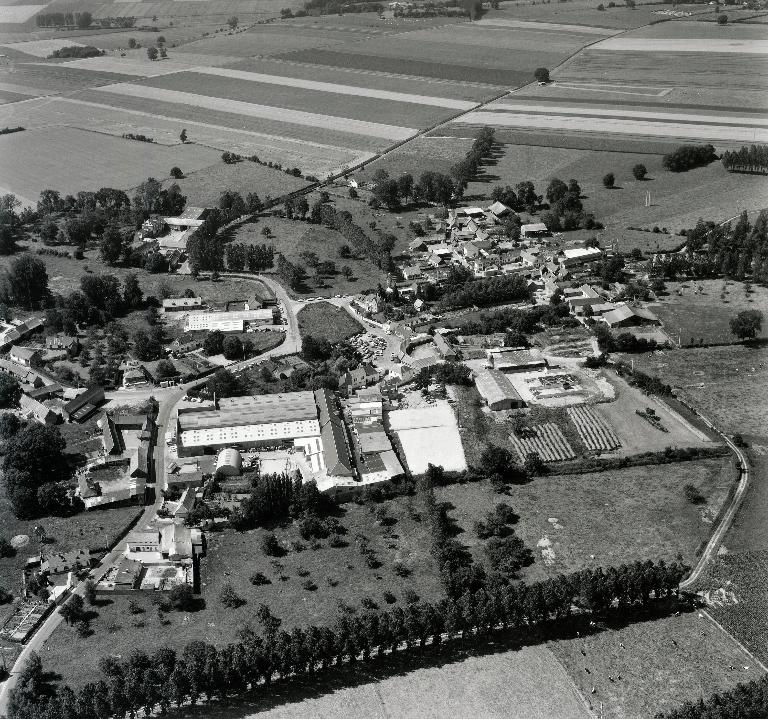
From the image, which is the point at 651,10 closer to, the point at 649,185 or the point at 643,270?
the point at 649,185

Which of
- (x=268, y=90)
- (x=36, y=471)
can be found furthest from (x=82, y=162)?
(x=36, y=471)

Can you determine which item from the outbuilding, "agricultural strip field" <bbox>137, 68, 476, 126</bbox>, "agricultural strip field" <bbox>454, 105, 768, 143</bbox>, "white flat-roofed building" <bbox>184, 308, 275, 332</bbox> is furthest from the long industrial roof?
"agricultural strip field" <bbox>454, 105, 768, 143</bbox>

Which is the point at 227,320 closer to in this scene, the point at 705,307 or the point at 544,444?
the point at 544,444

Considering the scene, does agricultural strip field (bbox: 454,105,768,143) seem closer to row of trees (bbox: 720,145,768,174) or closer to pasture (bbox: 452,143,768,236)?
pasture (bbox: 452,143,768,236)

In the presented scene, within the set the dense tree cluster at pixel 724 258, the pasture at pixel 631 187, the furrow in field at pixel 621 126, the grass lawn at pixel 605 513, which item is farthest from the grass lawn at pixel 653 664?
the furrow in field at pixel 621 126

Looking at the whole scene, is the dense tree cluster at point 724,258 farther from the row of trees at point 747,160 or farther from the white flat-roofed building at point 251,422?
the white flat-roofed building at point 251,422

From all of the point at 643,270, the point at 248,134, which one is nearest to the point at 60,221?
the point at 248,134
